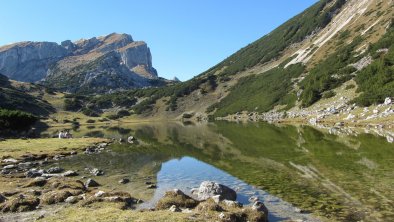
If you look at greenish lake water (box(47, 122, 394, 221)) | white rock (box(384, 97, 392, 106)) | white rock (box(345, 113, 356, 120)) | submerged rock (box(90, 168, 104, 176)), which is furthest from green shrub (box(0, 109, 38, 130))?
white rock (box(384, 97, 392, 106))

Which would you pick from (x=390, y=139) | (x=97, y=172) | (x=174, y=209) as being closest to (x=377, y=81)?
(x=390, y=139)

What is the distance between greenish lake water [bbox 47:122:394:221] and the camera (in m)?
25.9

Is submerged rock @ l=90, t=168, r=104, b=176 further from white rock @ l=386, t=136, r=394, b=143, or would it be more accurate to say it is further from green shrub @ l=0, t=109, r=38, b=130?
green shrub @ l=0, t=109, r=38, b=130

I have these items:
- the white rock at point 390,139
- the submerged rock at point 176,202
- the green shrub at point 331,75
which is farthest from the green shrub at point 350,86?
the submerged rock at point 176,202

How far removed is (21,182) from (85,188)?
8.86 metres

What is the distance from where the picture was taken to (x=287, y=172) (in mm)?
40062

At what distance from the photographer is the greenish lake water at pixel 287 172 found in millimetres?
25891

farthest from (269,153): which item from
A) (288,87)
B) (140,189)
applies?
(288,87)

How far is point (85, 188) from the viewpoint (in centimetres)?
3416

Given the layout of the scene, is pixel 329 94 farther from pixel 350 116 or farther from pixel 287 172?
pixel 287 172

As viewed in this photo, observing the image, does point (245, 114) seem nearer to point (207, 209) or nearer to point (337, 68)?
point (337, 68)

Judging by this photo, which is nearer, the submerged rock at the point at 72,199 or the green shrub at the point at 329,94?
the submerged rock at the point at 72,199

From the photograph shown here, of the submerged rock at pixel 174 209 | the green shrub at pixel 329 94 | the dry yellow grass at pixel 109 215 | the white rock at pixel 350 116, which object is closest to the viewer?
the dry yellow grass at pixel 109 215

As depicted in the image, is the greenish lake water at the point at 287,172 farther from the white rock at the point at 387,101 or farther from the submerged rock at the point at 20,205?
the white rock at the point at 387,101
